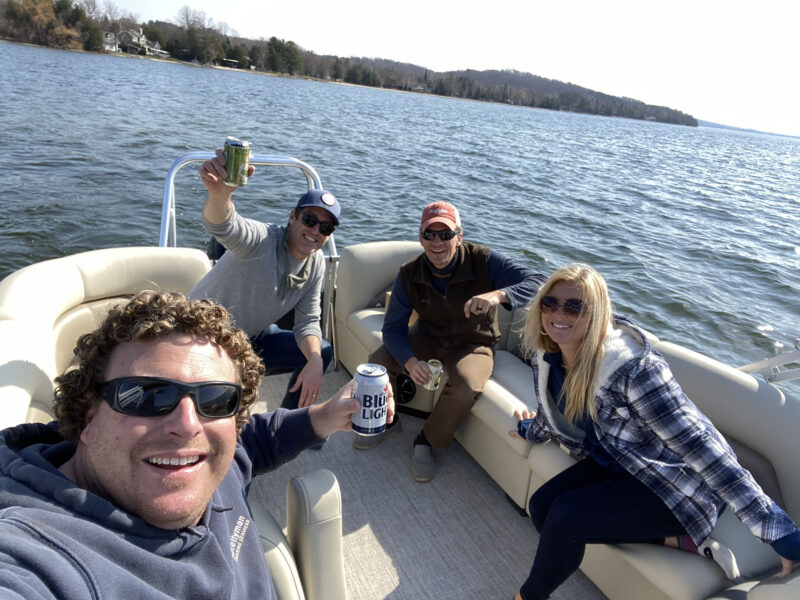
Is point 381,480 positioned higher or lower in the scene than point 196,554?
lower

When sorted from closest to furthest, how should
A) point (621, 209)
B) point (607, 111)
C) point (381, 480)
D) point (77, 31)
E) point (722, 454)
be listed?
1. point (722, 454)
2. point (381, 480)
3. point (621, 209)
4. point (77, 31)
5. point (607, 111)

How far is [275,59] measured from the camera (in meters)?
63.3

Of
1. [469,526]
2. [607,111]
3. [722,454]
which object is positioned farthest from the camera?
[607,111]

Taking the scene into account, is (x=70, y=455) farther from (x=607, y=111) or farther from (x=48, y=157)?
(x=607, y=111)

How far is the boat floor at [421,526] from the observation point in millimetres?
2057

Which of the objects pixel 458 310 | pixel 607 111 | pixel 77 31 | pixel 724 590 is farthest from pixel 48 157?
pixel 607 111

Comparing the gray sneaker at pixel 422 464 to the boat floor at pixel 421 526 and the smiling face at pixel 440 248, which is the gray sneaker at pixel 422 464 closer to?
the boat floor at pixel 421 526

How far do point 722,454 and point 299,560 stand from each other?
1327 mm

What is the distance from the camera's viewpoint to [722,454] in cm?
158

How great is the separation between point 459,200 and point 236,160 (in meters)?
9.41

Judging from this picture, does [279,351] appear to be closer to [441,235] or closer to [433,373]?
[433,373]

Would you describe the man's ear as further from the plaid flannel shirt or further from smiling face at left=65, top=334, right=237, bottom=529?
the plaid flannel shirt

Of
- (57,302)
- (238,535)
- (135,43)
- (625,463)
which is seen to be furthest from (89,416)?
(135,43)

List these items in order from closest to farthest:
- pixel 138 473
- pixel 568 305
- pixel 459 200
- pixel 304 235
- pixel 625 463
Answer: pixel 138 473
pixel 625 463
pixel 568 305
pixel 304 235
pixel 459 200
